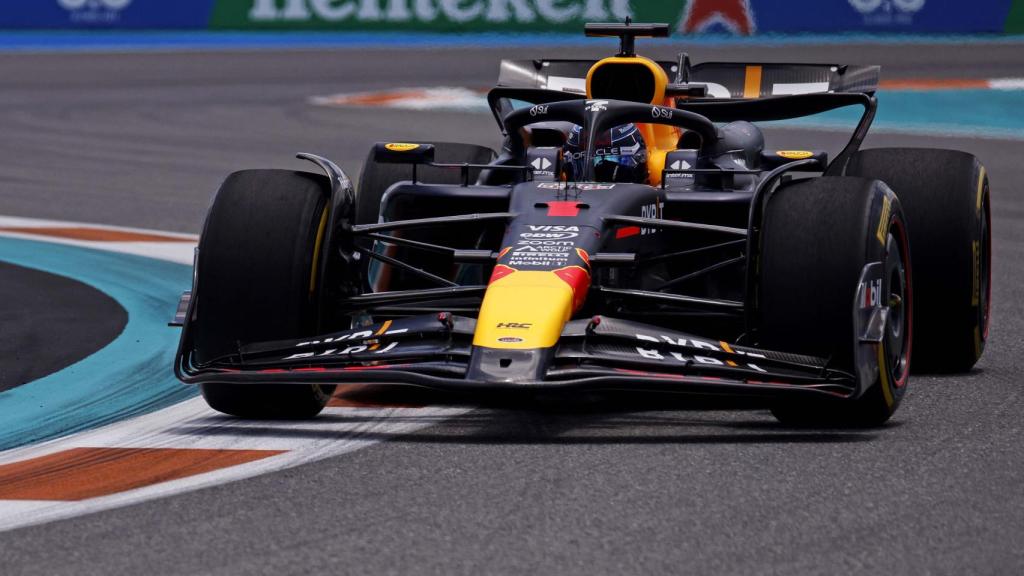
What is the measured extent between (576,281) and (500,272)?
0.28 m

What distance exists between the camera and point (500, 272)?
643cm

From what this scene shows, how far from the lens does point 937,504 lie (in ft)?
16.9

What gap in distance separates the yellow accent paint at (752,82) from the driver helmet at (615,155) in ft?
7.62

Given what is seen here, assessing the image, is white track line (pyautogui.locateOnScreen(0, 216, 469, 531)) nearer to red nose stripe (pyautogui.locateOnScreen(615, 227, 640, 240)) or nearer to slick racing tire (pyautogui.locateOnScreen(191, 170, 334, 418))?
slick racing tire (pyautogui.locateOnScreen(191, 170, 334, 418))

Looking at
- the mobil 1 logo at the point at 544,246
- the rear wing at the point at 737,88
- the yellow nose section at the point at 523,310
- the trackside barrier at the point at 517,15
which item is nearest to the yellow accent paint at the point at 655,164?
the rear wing at the point at 737,88

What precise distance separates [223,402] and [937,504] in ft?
8.65

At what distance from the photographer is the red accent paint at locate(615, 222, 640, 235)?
271 inches

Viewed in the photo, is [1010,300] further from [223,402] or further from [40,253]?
[40,253]

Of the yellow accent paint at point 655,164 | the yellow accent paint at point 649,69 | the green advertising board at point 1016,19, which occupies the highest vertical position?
the yellow accent paint at point 649,69

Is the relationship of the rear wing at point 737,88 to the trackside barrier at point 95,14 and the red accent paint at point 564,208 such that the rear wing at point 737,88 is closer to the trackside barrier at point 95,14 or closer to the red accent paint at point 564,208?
the red accent paint at point 564,208

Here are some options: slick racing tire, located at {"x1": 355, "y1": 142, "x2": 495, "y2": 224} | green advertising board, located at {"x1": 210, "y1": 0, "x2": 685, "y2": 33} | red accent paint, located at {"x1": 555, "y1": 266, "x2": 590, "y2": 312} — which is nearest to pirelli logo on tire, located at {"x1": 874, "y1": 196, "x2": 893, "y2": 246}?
red accent paint, located at {"x1": 555, "y1": 266, "x2": 590, "y2": 312}

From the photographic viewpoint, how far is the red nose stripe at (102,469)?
17.7 feet

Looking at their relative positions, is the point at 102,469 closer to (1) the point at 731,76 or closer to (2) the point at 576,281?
(2) the point at 576,281

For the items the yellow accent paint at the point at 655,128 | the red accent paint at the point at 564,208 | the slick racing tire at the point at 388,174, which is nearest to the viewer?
the red accent paint at the point at 564,208
